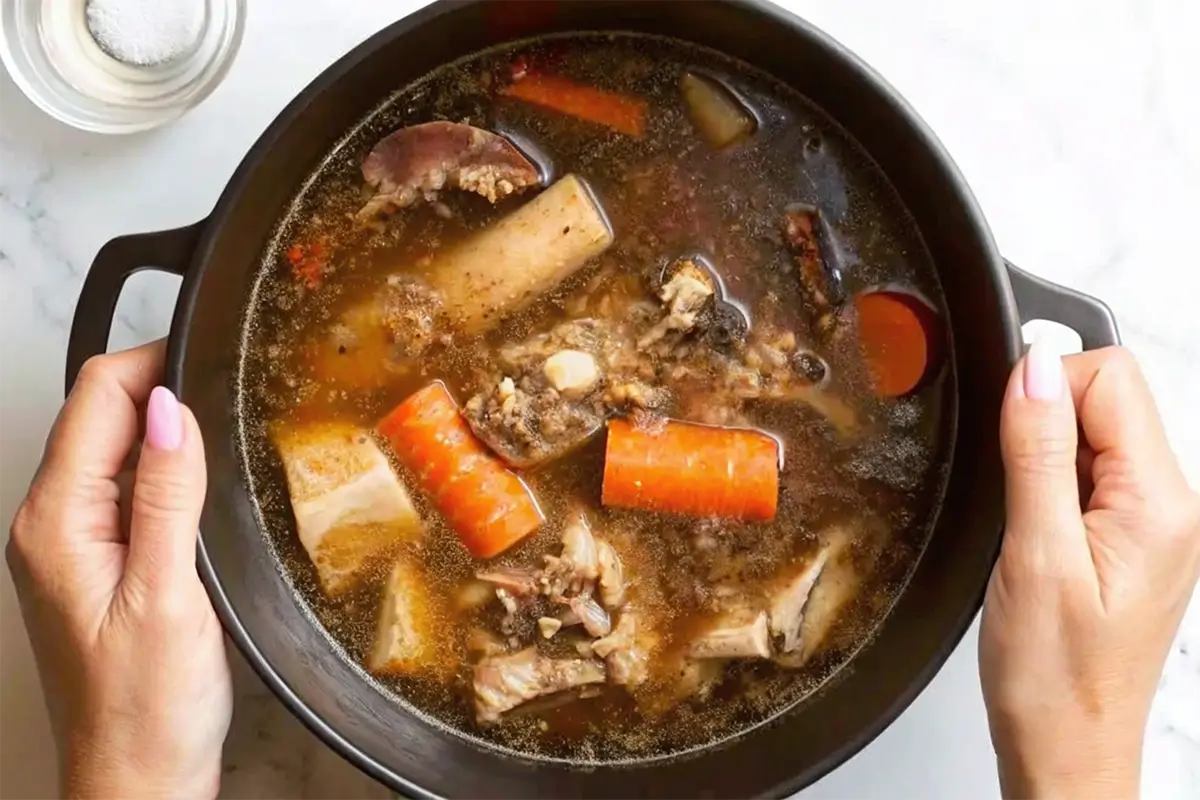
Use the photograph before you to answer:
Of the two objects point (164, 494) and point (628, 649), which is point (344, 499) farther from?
point (628, 649)

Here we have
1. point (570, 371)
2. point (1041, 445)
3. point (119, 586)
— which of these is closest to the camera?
point (1041, 445)

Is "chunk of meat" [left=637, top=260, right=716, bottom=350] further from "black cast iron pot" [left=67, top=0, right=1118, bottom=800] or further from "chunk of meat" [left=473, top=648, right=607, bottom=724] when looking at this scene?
"chunk of meat" [left=473, top=648, right=607, bottom=724]

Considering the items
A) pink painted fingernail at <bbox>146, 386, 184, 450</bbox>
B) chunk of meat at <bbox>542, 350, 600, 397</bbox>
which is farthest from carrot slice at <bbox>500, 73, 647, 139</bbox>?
pink painted fingernail at <bbox>146, 386, 184, 450</bbox>

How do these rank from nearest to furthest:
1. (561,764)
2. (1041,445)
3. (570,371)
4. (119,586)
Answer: (1041,445), (119,586), (570,371), (561,764)

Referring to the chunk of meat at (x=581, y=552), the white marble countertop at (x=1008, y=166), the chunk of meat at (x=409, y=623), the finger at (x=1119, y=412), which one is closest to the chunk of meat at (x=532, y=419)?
the chunk of meat at (x=581, y=552)

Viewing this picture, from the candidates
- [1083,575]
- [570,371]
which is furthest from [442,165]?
[1083,575]

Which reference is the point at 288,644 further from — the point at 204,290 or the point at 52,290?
the point at 52,290
